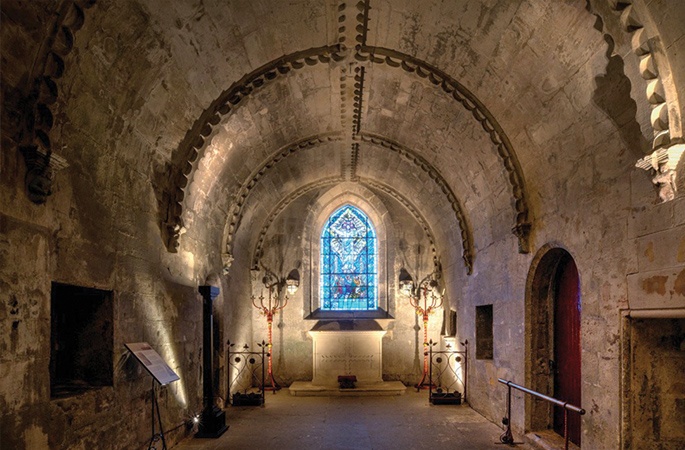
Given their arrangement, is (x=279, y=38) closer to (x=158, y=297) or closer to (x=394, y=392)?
(x=158, y=297)

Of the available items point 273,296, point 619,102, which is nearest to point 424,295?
point 273,296

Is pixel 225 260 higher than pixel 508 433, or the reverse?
pixel 225 260

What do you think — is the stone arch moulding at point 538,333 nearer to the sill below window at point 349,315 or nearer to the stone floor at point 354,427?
the stone floor at point 354,427

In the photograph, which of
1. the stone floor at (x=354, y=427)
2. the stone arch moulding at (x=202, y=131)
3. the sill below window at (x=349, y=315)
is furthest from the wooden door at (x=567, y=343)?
the sill below window at (x=349, y=315)

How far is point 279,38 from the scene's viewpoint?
6.30m

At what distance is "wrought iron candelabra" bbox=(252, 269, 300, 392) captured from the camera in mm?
12523

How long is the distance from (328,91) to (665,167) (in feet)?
17.2

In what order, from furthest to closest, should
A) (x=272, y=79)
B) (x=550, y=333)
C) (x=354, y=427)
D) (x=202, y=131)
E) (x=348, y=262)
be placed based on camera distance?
(x=348, y=262) → (x=354, y=427) → (x=272, y=79) → (x=550, y=333) → (x=202, y=131)

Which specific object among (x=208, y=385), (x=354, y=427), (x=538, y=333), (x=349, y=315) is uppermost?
(x=538, y=333)

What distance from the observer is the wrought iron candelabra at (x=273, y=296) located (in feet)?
41.1

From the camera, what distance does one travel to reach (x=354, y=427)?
7.99m

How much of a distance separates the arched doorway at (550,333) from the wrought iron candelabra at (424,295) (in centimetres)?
572

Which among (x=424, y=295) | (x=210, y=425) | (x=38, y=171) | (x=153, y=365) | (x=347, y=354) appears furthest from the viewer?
(x=424, y=295)

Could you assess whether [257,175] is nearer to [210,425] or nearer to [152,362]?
[210,425]
